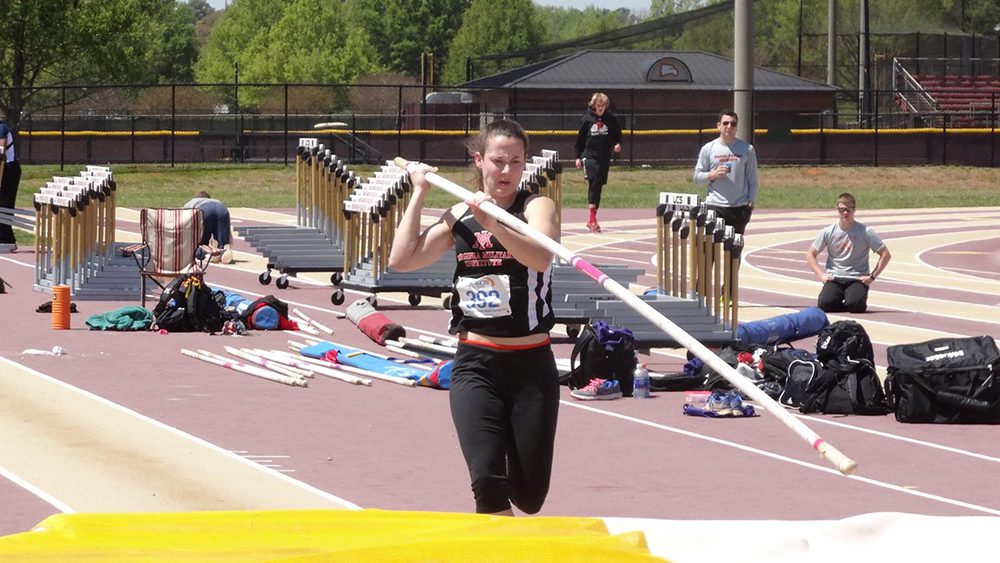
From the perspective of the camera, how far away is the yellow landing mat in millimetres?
5262

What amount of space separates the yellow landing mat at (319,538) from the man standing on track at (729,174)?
38.0 feet

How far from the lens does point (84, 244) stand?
19.1 meters

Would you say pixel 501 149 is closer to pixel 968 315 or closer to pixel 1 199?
pixel 968 315

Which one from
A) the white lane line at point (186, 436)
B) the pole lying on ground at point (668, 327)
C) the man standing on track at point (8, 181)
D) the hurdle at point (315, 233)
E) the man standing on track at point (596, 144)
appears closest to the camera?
the pole lying on ground at point (668, 327)

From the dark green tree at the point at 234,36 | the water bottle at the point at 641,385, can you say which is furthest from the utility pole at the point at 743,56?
the dark green tree at the point at 234,36

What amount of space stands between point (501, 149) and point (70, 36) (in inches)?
1822

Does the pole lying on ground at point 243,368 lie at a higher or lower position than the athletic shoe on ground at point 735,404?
higher

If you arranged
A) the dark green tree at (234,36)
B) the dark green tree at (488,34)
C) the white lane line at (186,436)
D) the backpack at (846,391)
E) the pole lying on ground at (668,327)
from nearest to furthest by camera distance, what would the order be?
the pole lying on ground at (668,327) → the white lane line at (186,436) → the backpack at (846,391) → the dark green tree at (234,36) → the dark green tree at (488,34)

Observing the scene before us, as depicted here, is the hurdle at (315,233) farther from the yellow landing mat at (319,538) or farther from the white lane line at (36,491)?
the yellow landing mat at (319,538)

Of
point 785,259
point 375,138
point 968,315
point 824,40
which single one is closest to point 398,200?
point 968,315

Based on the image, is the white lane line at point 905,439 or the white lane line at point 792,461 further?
the white lane line at point 905,439

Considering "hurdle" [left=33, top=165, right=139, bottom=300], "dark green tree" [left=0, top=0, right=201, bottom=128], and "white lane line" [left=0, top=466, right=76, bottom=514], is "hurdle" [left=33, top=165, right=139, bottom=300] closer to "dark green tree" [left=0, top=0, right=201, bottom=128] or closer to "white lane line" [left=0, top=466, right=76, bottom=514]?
"white lane line" [left=0, top=466, right=76, bottom=514]

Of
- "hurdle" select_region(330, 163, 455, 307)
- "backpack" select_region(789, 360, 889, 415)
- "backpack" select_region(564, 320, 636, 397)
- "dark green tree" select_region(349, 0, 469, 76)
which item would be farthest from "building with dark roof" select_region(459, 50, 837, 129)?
"dark green tree" select_region(349, 0, 469, 76)

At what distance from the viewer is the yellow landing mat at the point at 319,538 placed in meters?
5.26
